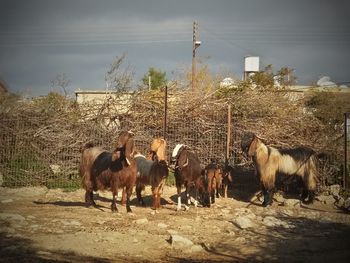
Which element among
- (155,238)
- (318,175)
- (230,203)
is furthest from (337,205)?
(155,238)

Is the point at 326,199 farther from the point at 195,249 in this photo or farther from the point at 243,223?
the point at 195,249

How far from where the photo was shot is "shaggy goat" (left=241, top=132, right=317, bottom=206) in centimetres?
1274

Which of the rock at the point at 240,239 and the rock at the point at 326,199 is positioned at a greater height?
the rock at the point at 326,199

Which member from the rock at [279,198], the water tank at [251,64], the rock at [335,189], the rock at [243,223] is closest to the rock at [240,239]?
the rock at [243,223]

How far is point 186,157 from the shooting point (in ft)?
40.7

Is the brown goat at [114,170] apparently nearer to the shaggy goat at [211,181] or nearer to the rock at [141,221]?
the rock at [141,221]

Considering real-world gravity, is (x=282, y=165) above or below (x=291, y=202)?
above

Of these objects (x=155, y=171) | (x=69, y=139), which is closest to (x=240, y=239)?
(x=155, y=171)

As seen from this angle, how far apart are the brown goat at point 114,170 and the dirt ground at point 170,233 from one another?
0.62 metres

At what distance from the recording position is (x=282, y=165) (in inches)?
502

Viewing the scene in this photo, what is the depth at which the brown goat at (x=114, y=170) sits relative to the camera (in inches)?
425

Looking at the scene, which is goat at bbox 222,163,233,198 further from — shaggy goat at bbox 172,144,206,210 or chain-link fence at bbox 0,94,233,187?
shaggy goat at bbox 172,144,206,210

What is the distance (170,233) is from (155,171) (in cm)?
314

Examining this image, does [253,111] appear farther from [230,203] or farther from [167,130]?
[230,203]
